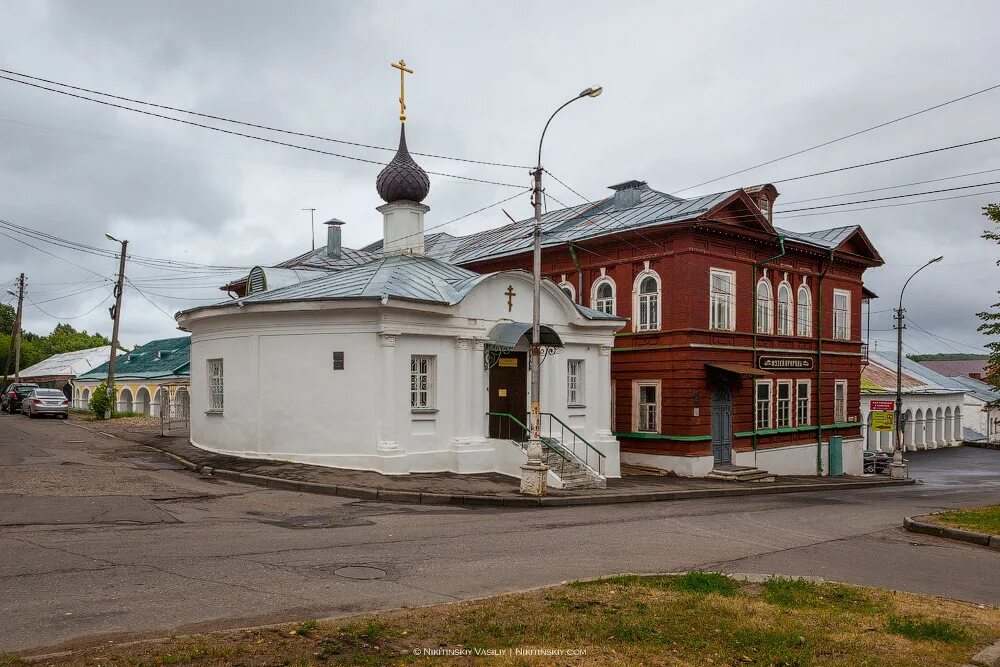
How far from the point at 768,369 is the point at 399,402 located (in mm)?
14723

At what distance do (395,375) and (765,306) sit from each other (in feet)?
48.9

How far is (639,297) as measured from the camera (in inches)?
979

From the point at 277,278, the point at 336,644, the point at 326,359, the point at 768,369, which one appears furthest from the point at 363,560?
the point at 768,369

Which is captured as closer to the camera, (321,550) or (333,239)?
(321,550)

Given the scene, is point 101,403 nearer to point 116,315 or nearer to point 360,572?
point 116,315

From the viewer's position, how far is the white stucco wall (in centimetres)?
1725

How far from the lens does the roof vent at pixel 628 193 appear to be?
28.9 m

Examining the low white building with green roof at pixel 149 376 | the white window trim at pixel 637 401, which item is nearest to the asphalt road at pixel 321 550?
the white window trim at pixel 637 401

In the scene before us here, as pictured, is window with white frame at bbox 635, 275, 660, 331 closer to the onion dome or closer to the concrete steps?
the concrete steps

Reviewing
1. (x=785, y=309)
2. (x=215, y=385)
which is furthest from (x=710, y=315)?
(x=215, y=385)

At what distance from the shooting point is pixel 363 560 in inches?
355

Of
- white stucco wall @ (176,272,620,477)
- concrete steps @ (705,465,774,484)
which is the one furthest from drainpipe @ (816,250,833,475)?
white stucco wall @ (176,272,620,477)

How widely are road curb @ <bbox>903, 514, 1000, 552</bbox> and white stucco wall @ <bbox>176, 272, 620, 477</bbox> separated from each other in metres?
8.18

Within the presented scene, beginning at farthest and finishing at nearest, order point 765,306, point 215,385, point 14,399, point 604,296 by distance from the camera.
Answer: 1. point 14,399
2. point 765,306
3. point 604,296
4. point 215,385
